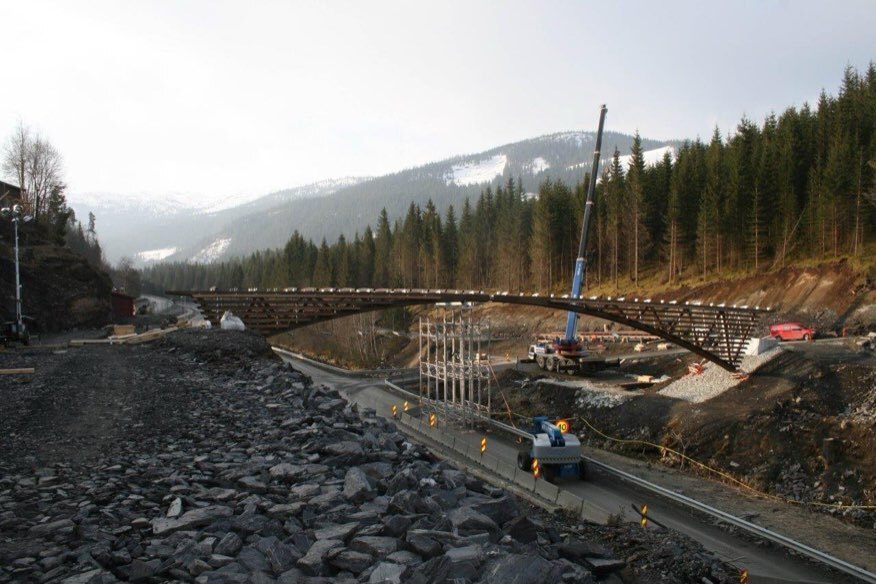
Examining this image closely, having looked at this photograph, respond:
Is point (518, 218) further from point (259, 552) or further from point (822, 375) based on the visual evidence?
point (259, 552)

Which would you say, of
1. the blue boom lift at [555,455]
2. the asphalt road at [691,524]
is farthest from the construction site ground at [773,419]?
the blue boom lift at [555,455]

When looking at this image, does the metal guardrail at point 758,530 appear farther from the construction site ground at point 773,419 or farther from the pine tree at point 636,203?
the pine tree at point 636,203

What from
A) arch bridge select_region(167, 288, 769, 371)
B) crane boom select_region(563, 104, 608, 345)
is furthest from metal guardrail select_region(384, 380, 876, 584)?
crane boom select_region(563, 104, 608, 345)

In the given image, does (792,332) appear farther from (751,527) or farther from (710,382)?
(751,527)

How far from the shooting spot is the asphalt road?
15.5 metres

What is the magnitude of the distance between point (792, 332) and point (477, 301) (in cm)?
2852

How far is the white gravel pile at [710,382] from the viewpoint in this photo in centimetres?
3112

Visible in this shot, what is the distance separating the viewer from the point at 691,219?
230 ft

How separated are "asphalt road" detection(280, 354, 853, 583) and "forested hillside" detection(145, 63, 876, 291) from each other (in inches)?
1723

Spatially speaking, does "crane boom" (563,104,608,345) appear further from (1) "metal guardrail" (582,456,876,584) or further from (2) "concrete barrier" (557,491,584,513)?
(2) "concrete barrier" (557,491,584,513)

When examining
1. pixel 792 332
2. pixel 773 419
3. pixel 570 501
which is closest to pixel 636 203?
pixel 792 332

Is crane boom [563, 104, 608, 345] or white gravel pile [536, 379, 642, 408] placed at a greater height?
crane boom [563, 104, 608, 345]

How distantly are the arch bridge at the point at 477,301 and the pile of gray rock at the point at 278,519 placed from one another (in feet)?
47.9

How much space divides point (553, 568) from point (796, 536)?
15642 mm
